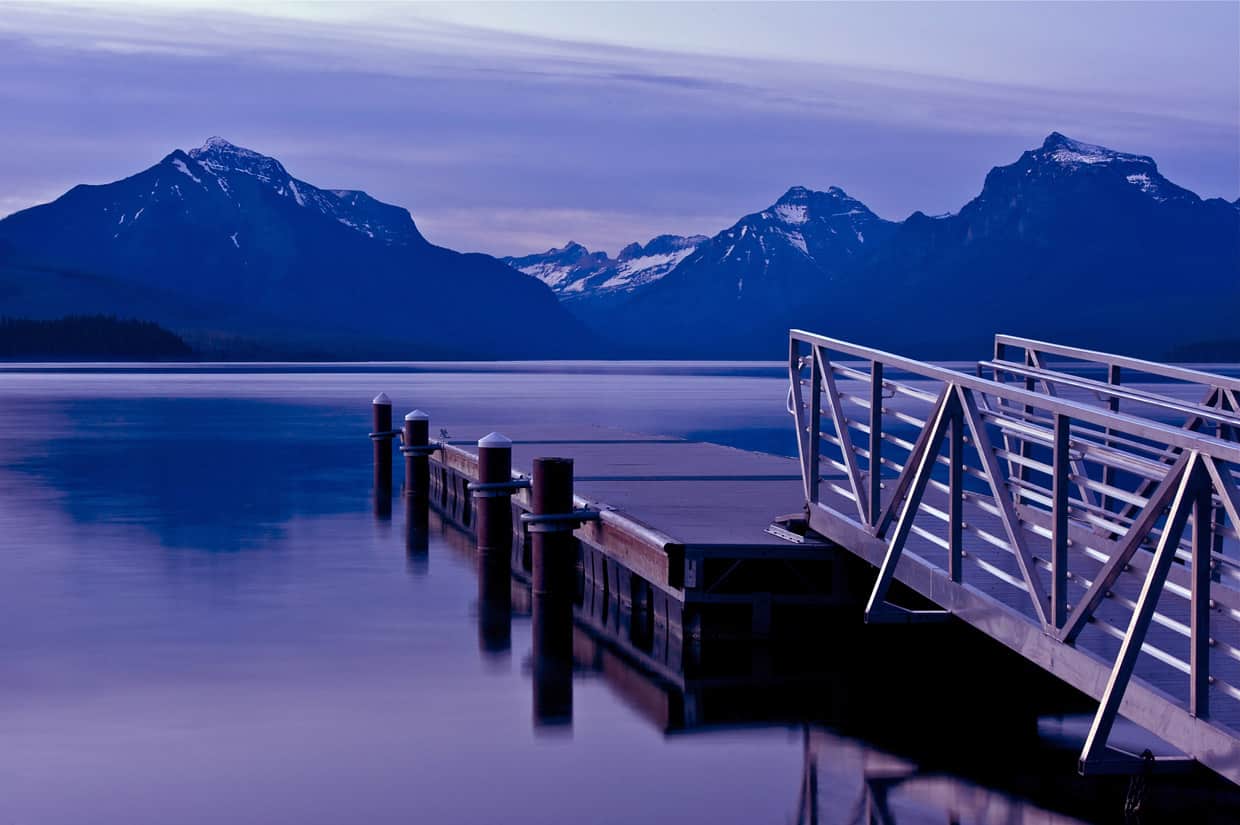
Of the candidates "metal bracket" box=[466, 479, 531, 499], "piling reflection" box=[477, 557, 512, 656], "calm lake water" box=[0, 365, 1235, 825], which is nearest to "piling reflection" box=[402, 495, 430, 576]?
"calm lake water" box=[0, 365, 1235, 825]

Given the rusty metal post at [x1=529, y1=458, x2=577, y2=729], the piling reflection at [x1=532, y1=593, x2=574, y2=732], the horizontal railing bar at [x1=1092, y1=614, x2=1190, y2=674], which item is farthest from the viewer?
the rusty metal post at [x1=529, y1=458, x2=577, y2=729]

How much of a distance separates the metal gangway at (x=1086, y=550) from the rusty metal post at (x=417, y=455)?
11.8m

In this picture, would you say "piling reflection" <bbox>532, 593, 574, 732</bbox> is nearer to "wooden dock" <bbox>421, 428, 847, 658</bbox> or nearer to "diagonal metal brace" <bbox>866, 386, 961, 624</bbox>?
"wooden dock" <bbox>421, 428, 847, 658</bbox>

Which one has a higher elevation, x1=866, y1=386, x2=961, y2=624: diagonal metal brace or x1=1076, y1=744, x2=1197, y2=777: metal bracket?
x1=866, y1=386, x2=961, y2=624: diagonal metal brace

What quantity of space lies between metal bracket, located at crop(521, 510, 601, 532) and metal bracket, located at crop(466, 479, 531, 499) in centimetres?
204

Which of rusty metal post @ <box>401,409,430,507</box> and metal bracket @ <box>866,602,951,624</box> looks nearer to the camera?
metal bracket @ <box>866,602,951,624</box>

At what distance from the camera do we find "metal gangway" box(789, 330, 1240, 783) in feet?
23.8

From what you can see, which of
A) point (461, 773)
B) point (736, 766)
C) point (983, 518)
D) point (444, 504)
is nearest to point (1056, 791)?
point (736, 766)

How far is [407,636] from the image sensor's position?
14.3 metres

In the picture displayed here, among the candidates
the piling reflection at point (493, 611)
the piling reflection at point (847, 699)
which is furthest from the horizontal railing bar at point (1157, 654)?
the piling reflection at point (493, 611)

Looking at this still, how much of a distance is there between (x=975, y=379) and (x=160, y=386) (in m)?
84.4

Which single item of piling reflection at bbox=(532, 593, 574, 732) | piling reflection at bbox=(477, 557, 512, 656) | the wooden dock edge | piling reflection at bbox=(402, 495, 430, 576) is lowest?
piling reflection at bbox=(402, 495, 430, 576)

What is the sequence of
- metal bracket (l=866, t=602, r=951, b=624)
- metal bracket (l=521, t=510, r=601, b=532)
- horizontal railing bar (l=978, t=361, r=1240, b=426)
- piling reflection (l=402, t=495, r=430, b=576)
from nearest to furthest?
horizontal railing bar (l=978, t=361, r=1240, b=426)
metal bracket (l=866, t=602, r=951, b=624)
metal bracket (l=521, t=510, r=601, b=532)
piling reflection (l=402, t=495, r=430, b=576)

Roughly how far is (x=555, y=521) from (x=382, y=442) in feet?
45.5
